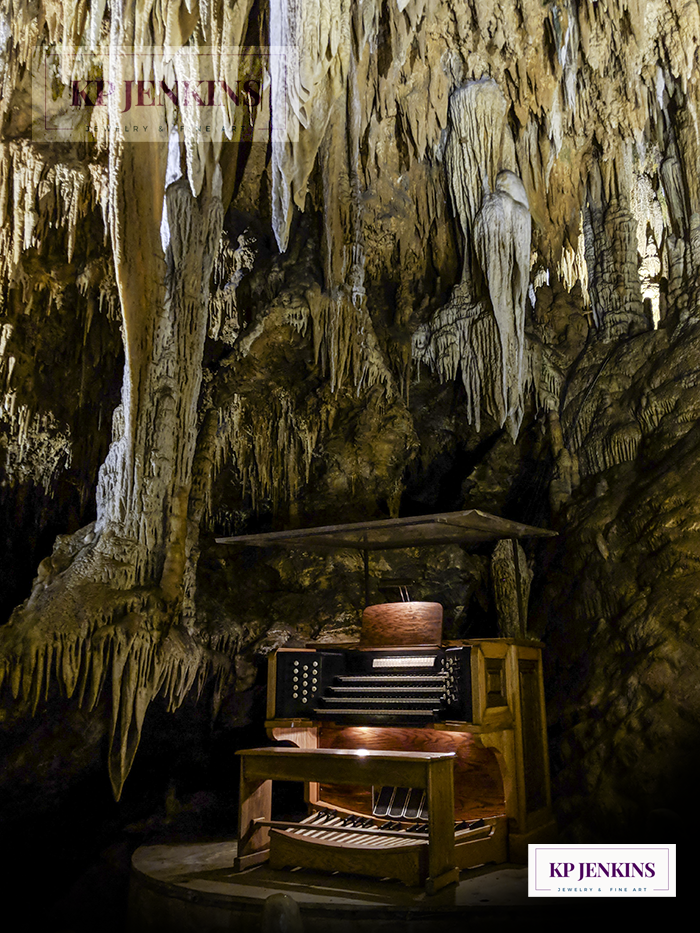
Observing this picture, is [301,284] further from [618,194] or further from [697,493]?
[697,493]

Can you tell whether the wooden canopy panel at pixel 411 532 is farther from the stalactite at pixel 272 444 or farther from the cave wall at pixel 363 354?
the stalactite at pixel 272 444

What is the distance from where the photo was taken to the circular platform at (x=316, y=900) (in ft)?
11.4

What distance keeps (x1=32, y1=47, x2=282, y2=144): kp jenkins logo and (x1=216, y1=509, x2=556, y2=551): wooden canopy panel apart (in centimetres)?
337

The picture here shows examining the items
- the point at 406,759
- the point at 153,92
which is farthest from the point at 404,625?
the point at 153,92

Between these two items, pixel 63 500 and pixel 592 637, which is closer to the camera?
pixel 592 637

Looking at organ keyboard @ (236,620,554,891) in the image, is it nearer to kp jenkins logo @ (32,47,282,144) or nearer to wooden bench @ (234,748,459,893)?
wooden bench @ (234,748,459,893)

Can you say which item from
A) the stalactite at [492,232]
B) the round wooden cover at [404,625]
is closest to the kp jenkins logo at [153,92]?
the stalactite at [492,232]

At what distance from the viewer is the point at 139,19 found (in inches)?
218

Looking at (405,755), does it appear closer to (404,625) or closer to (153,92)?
(404,625)

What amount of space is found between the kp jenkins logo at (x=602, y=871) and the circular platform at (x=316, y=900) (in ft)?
0.59

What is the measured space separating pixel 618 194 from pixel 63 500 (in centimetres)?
821

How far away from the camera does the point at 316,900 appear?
143 inches

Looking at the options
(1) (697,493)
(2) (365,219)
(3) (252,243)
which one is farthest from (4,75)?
(1) (697,493)

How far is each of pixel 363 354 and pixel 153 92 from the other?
3696mm
